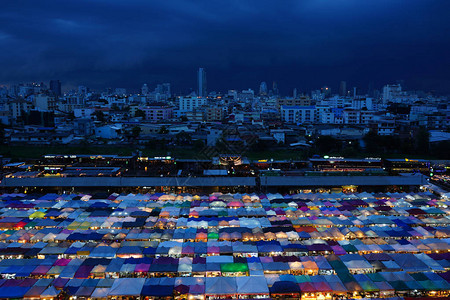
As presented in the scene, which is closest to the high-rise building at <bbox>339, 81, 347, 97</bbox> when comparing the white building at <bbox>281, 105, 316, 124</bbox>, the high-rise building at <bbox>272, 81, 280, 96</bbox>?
the high-rise building at <bbox>272, 81, 280, 96</bbox>

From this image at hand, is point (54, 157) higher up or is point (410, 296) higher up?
Answer: point (54, 157)

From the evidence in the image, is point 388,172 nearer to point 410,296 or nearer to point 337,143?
point 337,143

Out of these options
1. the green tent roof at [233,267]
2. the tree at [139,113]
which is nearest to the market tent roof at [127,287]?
the green tent roof at [233,267]

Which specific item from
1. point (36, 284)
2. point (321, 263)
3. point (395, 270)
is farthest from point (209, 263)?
point (395, 270)

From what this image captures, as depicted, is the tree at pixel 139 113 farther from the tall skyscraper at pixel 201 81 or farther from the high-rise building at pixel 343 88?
the high-rise building at pixel 343 88

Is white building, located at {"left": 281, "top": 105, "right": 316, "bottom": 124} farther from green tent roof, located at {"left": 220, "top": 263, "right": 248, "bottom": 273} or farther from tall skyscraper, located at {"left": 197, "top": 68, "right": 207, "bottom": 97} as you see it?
tall skyscraper, located at {"left": 197, "top": 68, "right": 207, "bottom": 97}

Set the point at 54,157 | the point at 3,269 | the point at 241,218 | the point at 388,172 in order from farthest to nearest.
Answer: the point at 54,157 → the point at 388,172 → the point at 241,218 → the point at 3,269
